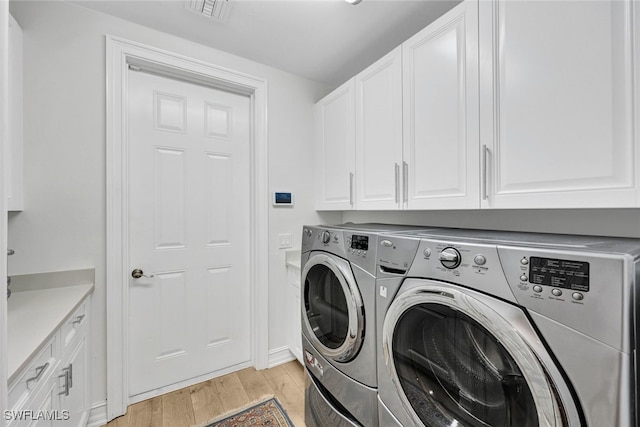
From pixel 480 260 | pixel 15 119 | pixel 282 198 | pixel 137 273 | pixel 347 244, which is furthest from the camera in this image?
pixel 282 198

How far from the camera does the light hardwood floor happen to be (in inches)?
64.7

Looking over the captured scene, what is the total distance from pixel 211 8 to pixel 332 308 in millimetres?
1825

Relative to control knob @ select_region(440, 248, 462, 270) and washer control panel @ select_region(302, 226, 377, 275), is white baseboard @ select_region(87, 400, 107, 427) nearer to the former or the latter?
washer control panel @ select_region(302, 226, 377, 275)

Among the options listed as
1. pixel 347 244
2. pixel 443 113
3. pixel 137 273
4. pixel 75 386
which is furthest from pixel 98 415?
pixel 443 113

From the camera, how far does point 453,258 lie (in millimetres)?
812

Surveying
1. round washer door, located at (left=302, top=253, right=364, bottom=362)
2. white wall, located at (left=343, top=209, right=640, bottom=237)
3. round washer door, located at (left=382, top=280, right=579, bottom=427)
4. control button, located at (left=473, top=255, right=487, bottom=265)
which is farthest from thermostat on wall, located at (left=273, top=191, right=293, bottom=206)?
control button, located at (left=473, top=255, right=487, bottom=265)

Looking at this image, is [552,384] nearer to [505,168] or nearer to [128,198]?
[505,168]

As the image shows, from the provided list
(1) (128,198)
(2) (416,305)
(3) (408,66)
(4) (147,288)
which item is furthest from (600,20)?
(4) (147,288)

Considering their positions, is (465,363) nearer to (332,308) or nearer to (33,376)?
(332,308)

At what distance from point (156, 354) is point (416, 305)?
6.11ft

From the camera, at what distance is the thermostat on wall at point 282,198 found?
2189 mm

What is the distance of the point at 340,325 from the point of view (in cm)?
133

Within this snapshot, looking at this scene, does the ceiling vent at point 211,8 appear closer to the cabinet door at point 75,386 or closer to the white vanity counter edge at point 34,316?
the white vanity counter edge at point 34,316

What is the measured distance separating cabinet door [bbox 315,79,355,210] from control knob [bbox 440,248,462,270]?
1.10 meters
